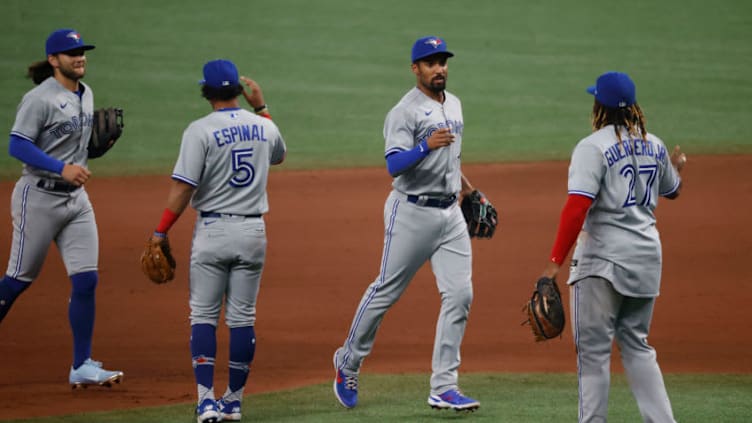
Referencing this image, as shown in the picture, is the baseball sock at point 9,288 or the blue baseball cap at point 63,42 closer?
the blue baseball cap at point 63,42

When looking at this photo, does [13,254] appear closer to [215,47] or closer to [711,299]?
[711,299]

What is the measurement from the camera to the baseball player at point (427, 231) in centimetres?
666

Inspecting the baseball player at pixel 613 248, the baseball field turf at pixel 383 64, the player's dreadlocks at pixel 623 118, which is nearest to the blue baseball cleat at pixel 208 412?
the baseball player at pixel 613 248

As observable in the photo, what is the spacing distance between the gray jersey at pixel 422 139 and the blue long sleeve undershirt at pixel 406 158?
0.07 m

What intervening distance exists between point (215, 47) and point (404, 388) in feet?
49.6

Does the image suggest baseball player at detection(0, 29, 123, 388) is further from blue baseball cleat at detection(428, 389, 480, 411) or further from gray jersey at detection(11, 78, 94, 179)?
blue baseball cleat at detection(428, 389, 480, 411)

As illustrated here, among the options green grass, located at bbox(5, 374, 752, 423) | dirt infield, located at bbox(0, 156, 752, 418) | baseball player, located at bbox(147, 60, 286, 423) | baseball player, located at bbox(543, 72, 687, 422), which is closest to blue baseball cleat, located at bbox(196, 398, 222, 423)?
baseball player, located at bbox(147, 60, 286, 423)

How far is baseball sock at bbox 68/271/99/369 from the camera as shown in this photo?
24.2 feet

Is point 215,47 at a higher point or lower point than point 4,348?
higher

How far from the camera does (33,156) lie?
703cm

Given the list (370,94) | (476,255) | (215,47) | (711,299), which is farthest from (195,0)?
(711,299)

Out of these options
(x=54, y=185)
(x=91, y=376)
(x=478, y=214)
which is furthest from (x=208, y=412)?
(x=478, y=214)

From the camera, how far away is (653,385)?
5.51 meters

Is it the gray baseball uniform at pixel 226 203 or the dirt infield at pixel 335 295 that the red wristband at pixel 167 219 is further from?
the dirt infield at pixel 335 295
